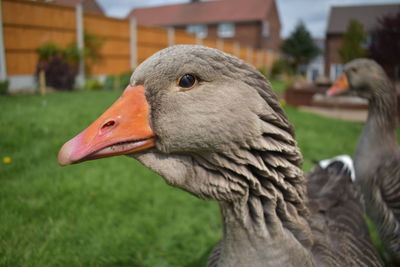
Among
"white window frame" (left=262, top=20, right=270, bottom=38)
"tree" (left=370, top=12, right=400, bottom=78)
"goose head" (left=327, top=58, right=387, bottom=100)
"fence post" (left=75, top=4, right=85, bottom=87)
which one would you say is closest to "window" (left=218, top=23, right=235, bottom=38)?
"white window frame" (left=262, top=20, right=270, bottom=38)

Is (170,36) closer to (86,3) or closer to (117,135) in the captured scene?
(86,3)

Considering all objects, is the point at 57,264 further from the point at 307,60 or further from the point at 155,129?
the point at 307,60

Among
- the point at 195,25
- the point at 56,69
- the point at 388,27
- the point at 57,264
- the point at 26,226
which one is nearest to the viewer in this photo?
the point at 57,264

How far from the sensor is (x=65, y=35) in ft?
43.2

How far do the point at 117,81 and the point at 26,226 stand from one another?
11.9 m

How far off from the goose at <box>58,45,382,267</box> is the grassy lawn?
57.8 inches

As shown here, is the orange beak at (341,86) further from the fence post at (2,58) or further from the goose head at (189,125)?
the fence post at (2,58)

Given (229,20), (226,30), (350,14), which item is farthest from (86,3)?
(350,14)

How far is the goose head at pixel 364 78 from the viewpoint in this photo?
9.87 feet

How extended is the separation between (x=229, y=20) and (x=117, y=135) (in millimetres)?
37485

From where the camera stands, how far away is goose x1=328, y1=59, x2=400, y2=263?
7.95 feet

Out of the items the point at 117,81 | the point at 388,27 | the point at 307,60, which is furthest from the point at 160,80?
the point at 307,60

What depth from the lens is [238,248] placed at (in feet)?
4.40

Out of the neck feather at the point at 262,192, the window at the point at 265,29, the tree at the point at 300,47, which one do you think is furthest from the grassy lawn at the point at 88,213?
the tree at the point at 300,47
